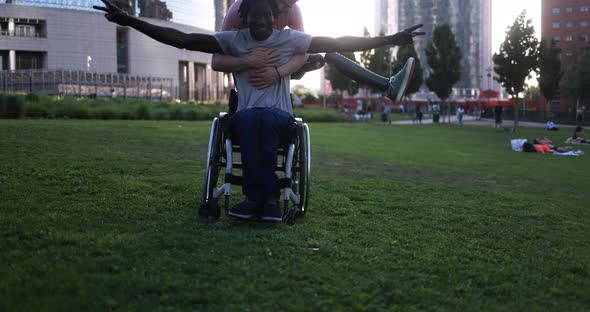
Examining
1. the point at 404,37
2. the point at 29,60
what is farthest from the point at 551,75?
the point at 29,60

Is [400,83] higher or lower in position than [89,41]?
lower

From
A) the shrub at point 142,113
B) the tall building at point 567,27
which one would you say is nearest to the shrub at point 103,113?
the shrub at point 142,113

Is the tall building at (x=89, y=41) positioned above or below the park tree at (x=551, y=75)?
above

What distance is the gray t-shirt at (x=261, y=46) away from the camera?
4.90 meters

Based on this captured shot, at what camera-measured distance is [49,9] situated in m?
74.8

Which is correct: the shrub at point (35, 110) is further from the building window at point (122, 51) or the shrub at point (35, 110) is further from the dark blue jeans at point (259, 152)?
the building window at point (122, 51)

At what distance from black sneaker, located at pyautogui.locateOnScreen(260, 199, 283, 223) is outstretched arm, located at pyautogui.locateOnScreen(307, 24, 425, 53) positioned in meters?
1.40

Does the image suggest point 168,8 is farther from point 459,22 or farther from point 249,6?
point 249,6

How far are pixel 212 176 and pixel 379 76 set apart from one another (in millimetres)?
1765

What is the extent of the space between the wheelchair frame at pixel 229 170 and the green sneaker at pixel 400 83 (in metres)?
0.93

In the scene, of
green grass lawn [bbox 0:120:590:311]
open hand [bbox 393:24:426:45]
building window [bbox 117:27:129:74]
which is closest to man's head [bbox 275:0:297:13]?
open hand [bbox 393:24:426:45]

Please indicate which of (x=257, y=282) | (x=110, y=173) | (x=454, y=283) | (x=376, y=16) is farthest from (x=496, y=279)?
(x=376, y=16)

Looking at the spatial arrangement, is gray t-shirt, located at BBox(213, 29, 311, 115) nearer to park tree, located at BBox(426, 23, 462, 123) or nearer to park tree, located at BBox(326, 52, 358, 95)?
park tree, located at BBox(426, 23, 462, 123)

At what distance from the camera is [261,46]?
491cm
